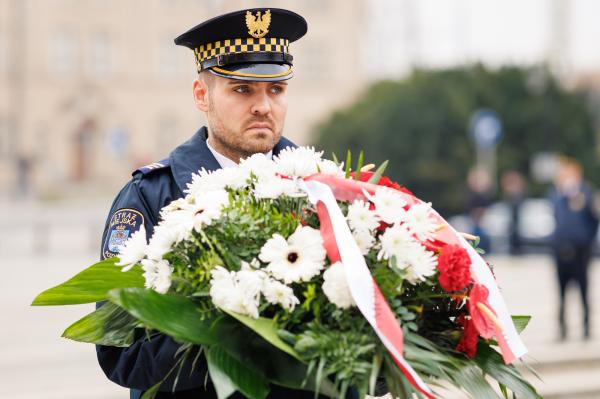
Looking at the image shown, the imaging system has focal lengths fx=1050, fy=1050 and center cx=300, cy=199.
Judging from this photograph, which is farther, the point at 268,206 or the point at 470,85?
the point at 470,85

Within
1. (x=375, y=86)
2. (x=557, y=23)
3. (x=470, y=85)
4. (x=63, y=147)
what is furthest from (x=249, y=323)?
(x=63, y=147)

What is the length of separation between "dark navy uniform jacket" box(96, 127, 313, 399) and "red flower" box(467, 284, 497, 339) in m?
0.51

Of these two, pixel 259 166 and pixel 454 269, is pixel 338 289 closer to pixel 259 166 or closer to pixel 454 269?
pixel 454 269

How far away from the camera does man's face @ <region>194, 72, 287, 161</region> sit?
2.67 m

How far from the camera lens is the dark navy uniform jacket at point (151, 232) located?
→ 2.34 meters

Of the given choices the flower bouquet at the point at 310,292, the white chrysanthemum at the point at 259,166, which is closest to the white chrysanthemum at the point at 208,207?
the flower bouquet at the point at 310,292

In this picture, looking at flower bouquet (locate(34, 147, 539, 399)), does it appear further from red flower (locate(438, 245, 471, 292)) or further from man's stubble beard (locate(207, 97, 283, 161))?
man's stubble beard (locate(207, 97, 283, 161))

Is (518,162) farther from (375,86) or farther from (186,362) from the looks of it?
(186,362)

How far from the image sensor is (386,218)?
86.4 inches

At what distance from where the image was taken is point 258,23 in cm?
275

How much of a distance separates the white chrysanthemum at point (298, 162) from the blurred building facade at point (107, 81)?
48549 mm

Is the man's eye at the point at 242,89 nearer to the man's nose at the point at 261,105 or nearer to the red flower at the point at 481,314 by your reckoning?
the man's nose at the point at 261,105

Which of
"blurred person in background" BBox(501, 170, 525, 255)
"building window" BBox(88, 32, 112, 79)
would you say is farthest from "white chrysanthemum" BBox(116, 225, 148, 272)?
"building window" BBox(88, 32, 112, 79)

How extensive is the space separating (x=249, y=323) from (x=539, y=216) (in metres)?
21.7
